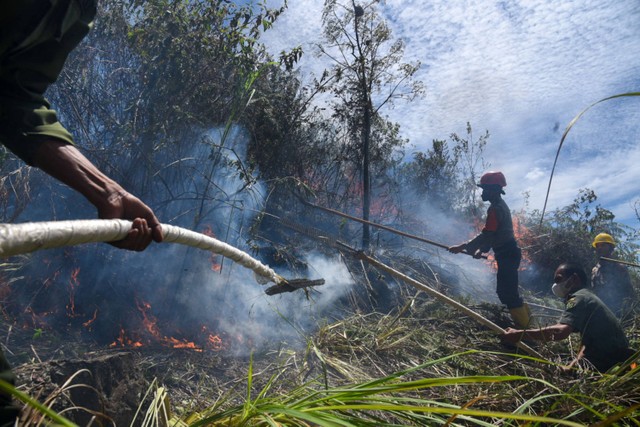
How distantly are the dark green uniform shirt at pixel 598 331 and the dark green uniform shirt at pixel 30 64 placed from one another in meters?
4.10

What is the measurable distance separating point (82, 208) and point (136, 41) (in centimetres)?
258

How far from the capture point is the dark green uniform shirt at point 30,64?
1.20 metres

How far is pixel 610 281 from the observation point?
750 cm

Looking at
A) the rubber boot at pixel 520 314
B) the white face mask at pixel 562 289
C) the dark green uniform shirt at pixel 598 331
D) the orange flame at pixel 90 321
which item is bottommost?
the orange flame at pixel 90 321

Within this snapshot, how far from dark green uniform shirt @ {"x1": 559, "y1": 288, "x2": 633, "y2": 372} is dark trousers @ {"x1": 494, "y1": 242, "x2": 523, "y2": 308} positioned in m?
2.16

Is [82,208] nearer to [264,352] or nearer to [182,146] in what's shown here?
[182,146]

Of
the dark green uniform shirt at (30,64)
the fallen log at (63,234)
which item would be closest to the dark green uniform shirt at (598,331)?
the fallen log at (63,234)

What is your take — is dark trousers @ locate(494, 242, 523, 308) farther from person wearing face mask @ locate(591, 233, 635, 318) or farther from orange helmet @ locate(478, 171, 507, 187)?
person wearing face mask @ locate(591, 233, 635, 318)

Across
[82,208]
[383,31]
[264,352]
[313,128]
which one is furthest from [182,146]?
[383,31]

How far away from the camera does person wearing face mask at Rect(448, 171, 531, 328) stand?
6011mm

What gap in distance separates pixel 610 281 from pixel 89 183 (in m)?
8.74

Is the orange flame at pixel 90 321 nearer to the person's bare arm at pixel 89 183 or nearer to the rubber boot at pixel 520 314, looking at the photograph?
the person's bare arm at pixel 89 183

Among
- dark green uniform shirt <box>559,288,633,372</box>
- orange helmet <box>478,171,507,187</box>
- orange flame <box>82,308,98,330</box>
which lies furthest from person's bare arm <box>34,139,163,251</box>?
orange helmet <box>478,171,507,187</box>

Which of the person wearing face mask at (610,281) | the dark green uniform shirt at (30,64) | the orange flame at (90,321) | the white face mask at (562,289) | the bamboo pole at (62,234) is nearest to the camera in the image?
the bamboo pole at (62,234)
